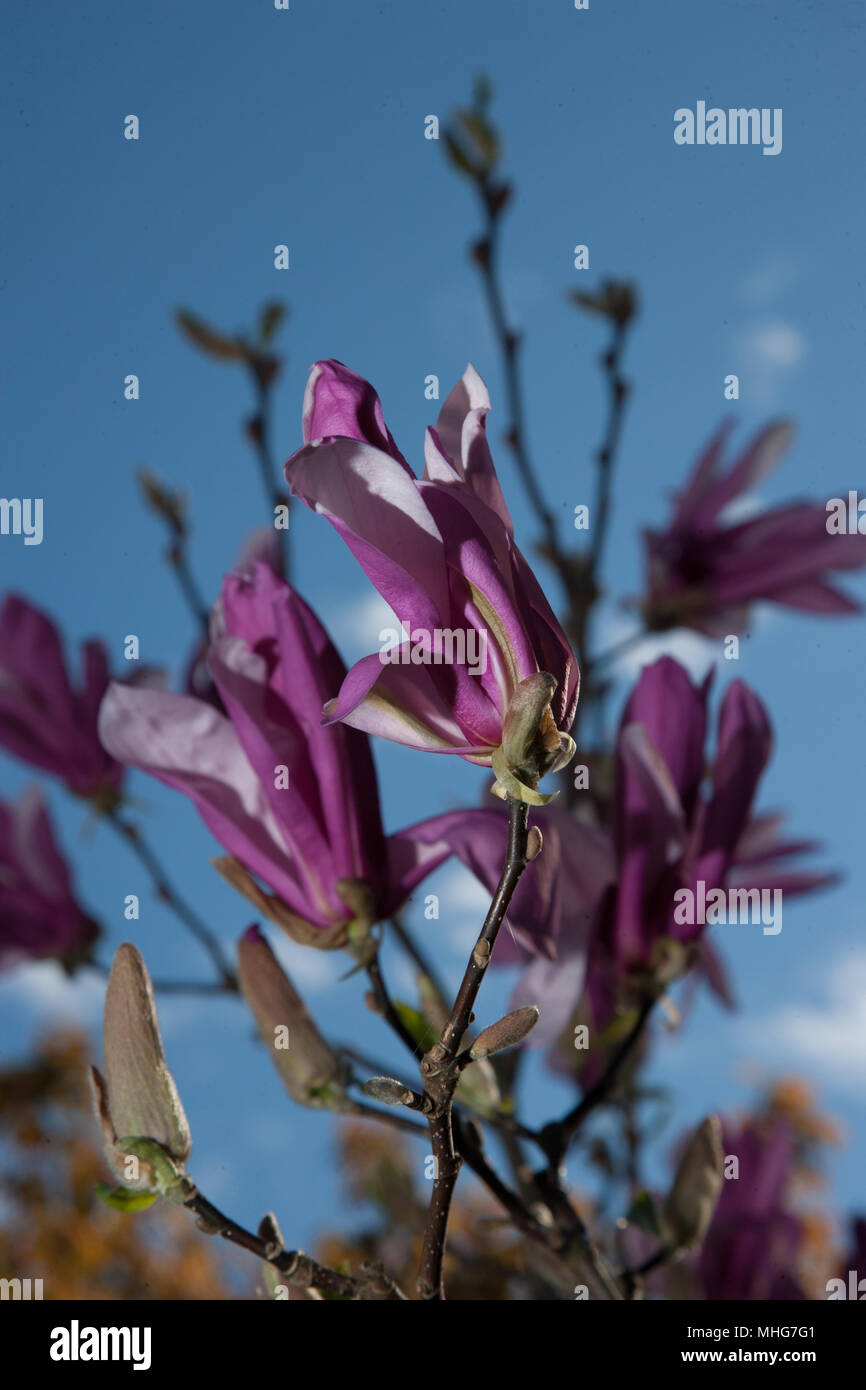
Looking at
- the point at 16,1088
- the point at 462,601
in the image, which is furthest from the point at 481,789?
the point at 16,1088

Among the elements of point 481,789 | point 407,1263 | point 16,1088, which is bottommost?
point 407,1263

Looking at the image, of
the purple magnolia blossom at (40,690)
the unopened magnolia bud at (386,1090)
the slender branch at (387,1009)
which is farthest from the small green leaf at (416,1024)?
the purple magnolia blossom at (40,690)

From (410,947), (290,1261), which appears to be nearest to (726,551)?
(410,947)

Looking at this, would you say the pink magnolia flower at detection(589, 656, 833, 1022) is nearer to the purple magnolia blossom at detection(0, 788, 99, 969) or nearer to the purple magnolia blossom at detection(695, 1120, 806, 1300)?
the purple magnolia blossom at detection(695, 1120, 806, 1300)

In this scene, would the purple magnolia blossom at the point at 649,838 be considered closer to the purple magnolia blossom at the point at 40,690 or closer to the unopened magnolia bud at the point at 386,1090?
the unopened magnolia bud at the point at 386,1090

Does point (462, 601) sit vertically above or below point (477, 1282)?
above
